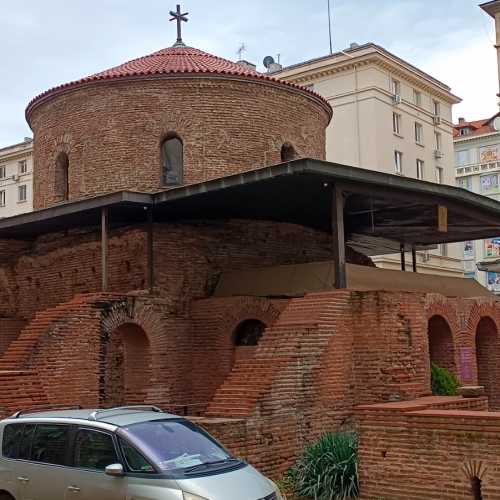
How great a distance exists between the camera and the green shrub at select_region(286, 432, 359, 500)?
9766 millimetres

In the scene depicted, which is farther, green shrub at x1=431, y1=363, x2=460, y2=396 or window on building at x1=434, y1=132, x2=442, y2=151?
window on building at x1=434, y1=132, x2=442, y2=151

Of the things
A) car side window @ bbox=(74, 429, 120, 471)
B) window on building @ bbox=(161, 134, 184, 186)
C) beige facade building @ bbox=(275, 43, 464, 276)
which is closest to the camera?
car side window @ bbox=(74, 429, 120, 471)

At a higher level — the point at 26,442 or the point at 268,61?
the point at 268,61

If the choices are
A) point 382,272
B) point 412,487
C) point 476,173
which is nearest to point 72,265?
point 382,272

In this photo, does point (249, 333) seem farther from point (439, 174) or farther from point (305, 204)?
point (439, 174)

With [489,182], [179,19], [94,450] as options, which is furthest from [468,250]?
[94,450]

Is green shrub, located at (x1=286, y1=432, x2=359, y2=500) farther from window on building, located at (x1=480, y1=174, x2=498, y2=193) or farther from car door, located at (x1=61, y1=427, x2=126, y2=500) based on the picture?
window on building, located at (x1=480, y1=174, x2=498, y2=193)

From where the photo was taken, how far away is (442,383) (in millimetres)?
13688

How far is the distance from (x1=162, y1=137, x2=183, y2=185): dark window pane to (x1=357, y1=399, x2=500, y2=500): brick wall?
366 inches

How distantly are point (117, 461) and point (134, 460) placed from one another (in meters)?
0.16

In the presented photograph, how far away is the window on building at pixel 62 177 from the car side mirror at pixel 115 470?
1314cm

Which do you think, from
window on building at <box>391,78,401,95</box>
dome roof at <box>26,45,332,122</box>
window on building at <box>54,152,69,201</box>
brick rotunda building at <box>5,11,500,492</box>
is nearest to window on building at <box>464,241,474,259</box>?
window on building at <box>391,78,401,95</box>

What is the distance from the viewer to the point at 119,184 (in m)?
17.7

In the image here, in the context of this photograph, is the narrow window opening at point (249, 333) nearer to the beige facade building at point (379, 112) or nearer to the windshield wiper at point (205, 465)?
the windshield wiper at point (205, 465)
